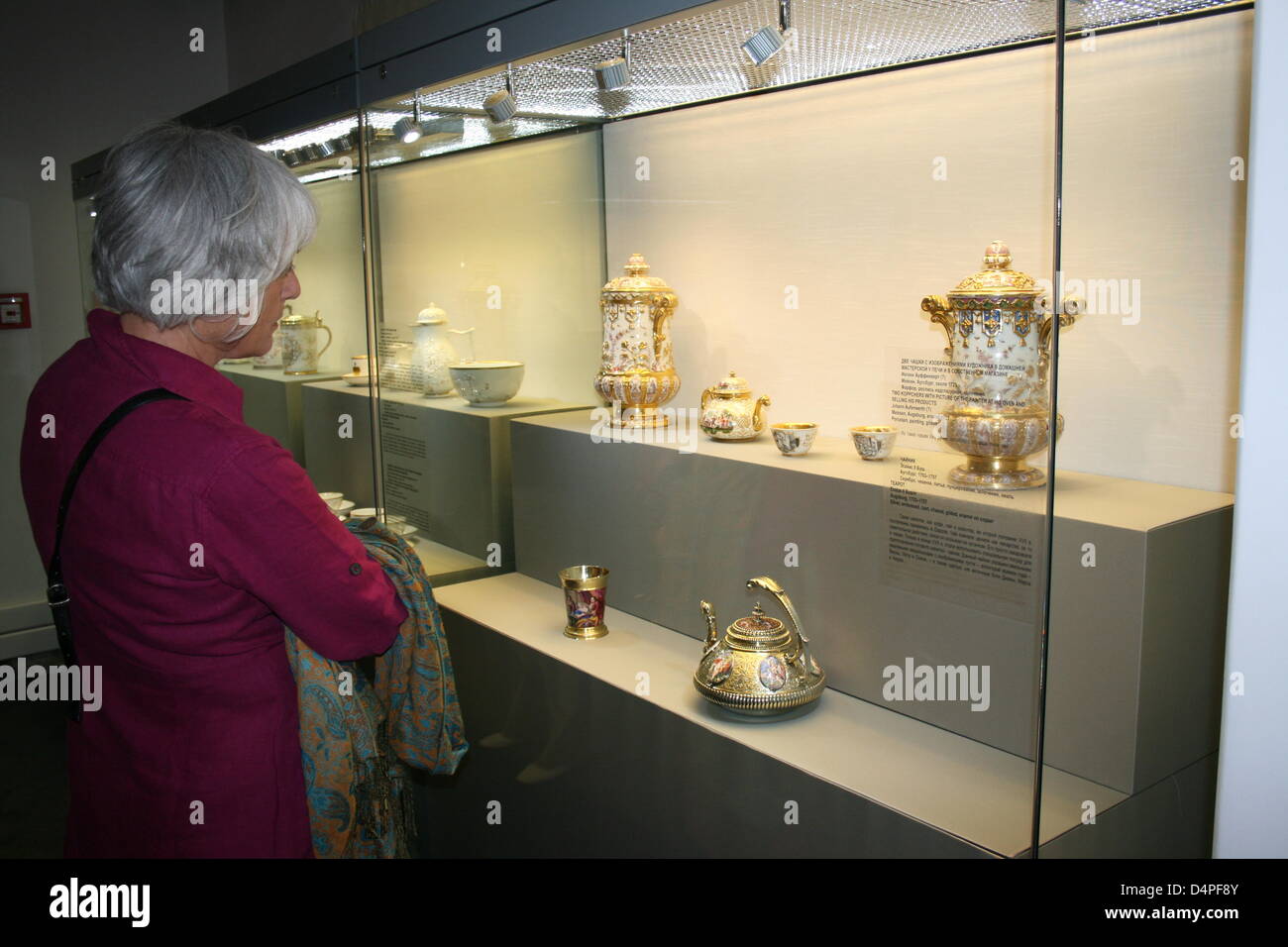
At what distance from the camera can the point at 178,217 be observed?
1033 millimetres

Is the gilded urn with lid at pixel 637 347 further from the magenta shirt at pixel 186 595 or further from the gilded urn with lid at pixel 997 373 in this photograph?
the magenta shirt at pixel 186 595

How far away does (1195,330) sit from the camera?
1.06 meters

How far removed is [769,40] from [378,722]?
1021 millimetres

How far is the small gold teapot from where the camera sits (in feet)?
5.69

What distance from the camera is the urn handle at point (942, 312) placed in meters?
1.30

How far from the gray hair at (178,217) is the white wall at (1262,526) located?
907 millimetres

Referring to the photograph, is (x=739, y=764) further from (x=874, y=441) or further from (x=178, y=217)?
(x=178, y=217)

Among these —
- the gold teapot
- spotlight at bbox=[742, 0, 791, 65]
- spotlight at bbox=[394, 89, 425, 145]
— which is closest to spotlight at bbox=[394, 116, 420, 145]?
spotlight at bbox=[394, 89, 425, 145]

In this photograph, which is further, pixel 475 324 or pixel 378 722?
pixel 475 324

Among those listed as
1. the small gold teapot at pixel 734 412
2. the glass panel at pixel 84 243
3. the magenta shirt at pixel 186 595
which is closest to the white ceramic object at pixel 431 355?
the small gold teapot at pixel 734 412

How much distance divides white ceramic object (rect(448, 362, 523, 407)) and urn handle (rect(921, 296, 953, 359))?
1.04 meters

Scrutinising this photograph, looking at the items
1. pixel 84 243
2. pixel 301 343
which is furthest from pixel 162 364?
pixel 84 243

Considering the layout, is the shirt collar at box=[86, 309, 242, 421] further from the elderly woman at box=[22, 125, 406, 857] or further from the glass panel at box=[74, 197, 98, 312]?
the glass panel at box=[74, 197, 98, 312]
